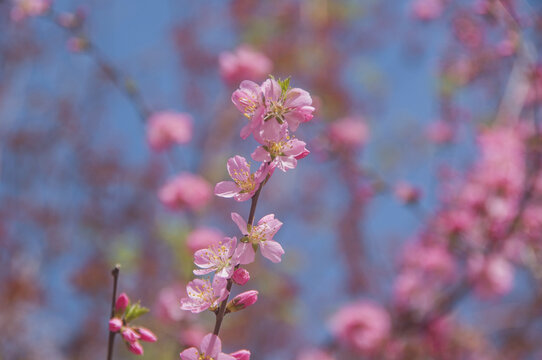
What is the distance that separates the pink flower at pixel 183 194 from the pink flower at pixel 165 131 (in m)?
0.23

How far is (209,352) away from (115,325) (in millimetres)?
220

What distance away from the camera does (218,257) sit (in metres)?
0.88

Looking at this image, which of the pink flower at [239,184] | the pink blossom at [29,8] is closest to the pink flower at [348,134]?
the pink blossom at [29,8]

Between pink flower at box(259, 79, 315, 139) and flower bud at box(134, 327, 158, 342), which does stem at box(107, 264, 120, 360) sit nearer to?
flower bud at box(134, 327, 158, 342)

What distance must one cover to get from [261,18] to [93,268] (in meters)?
3.57

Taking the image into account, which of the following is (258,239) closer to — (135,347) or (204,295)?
(204,295)

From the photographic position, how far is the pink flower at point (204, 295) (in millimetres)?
798

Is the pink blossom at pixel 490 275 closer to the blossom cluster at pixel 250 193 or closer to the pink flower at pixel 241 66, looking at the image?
the pink flower at pixel 241 66

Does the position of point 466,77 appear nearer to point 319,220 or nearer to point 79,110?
point 319,220

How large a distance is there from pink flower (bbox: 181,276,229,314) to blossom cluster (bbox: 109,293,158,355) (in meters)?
0.12

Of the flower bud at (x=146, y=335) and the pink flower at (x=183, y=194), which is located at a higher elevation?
the pink flower at (x=183, y=194)

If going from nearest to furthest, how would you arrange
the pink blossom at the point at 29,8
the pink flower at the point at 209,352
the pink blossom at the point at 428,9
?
the pink flower at the point at 209,352, the pink blossom at the point at 29,8, the pink blossom at the point at 428,9

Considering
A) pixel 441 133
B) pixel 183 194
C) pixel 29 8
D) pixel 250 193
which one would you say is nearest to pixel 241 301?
pixel 250 193

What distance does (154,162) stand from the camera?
22.1ft
